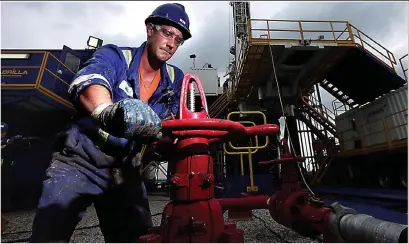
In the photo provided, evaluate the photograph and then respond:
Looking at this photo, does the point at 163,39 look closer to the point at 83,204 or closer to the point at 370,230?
the point at 83,204

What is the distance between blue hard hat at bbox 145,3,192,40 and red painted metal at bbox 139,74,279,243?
0.43 m

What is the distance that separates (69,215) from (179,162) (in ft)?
2.09

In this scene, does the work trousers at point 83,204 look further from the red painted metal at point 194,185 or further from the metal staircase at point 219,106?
the metal staircase at point 219,106

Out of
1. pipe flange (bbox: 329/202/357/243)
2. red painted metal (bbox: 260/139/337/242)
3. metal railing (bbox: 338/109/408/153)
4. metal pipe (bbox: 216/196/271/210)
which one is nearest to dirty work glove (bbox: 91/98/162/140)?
pipe flange (bbox: 329/202/357/243)

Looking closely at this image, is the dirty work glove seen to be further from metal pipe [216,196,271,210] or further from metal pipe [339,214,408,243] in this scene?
metal pipe [216,196,271,210]

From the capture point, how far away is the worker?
1.14 meters

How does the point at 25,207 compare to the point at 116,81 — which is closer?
the point at 116,81

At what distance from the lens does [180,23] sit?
1.36m

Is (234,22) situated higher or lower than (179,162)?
higher

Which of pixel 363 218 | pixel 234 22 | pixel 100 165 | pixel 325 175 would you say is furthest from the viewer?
pixel 234 22

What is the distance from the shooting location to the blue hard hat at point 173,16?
1.35m

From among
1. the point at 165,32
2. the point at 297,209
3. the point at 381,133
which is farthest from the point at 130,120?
the point at 381,133

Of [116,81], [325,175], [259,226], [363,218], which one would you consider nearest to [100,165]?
[116,81]

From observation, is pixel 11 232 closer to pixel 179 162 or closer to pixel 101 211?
pixel 101 211
